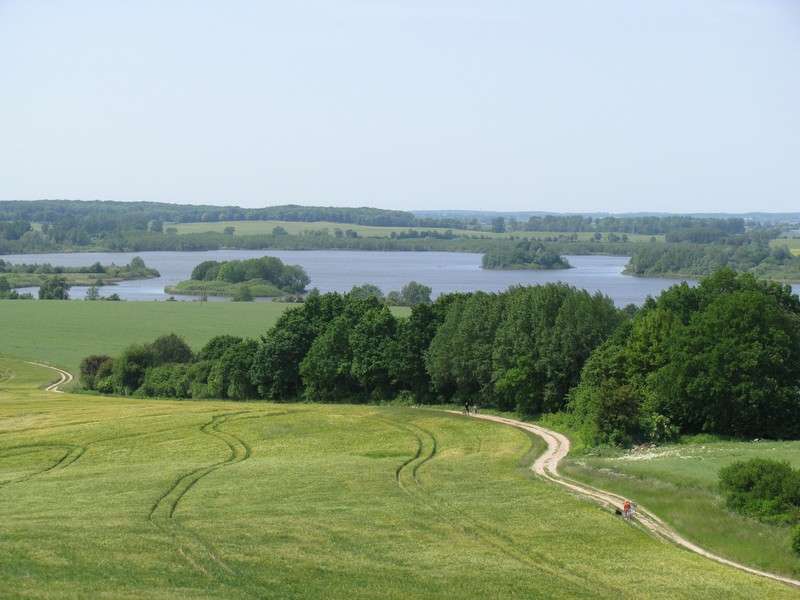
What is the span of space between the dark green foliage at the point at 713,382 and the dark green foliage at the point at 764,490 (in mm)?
15275

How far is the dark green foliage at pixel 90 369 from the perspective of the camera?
9650 centimetres

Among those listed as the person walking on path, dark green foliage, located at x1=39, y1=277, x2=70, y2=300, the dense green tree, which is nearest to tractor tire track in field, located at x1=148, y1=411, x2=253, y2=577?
the person walking on path

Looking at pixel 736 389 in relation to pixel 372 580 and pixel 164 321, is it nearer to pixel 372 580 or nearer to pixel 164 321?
pixel 372 580

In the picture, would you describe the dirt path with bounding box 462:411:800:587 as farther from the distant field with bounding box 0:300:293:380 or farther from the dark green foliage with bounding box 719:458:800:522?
the distant field with bounding box 0:300:293:380

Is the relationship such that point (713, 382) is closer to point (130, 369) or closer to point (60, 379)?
point (130, 369)

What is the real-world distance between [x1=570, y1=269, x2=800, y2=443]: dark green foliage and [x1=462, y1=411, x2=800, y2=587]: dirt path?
1969 millimetres

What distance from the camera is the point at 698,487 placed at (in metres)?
42.1

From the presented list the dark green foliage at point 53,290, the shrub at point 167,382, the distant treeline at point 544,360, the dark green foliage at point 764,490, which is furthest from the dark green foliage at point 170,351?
the dark green foliage at point 53,290

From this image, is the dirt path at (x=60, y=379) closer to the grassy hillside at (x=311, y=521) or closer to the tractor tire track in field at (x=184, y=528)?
the grassy hillside at (x=311, y=521)

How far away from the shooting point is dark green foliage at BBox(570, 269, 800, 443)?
5662cm

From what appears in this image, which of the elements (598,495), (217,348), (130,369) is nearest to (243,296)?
(130,369)

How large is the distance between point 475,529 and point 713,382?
2408 cm

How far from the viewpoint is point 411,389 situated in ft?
254

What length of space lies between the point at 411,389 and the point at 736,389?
2631 centimetres
